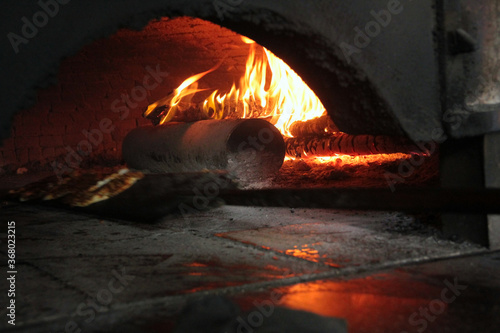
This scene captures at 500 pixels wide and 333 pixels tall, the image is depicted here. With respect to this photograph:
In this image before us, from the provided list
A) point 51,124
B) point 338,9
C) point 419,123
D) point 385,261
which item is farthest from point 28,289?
point 51,124

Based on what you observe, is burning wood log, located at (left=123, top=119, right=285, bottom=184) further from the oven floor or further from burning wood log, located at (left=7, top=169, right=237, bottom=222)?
the oven floor

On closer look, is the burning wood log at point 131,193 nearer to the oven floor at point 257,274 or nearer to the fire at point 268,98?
the oven floor at point 257,274

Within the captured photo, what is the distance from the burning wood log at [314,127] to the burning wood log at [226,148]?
25 centimetres

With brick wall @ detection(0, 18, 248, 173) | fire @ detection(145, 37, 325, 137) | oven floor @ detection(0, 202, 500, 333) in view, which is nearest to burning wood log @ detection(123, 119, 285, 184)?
fire @ detection(145, 37, 325, 137)

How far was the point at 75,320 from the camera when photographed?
144cm

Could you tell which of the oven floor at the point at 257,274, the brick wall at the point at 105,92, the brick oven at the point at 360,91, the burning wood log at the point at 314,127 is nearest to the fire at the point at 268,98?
the burning wood log at the point at 314,127

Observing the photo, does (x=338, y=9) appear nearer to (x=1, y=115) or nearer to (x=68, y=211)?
(x=1, y=115)

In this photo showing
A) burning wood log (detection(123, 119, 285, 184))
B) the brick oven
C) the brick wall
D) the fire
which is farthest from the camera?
the brick wall

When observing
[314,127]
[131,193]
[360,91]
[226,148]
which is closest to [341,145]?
[314,127]

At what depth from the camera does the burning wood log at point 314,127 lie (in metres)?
4.36

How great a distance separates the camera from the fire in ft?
15.4

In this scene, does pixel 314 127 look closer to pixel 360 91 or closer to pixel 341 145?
pixel 341 145

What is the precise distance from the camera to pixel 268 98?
4.84m

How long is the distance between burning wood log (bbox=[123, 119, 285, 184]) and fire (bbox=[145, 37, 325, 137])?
14.7 inches
